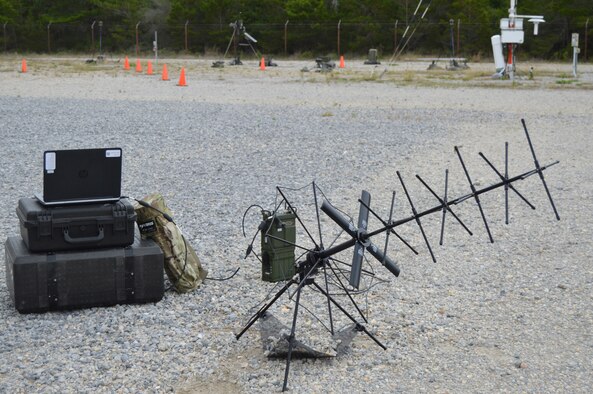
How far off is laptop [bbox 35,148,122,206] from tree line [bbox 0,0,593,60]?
151 feet

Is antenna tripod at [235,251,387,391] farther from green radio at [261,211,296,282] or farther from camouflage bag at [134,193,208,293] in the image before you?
green radio at [261,211,296,282]

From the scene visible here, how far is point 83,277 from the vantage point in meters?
6.18

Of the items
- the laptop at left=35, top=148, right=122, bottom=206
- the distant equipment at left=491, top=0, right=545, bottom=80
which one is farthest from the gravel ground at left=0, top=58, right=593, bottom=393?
the distant equipment at left=491, top=0, right=545, bottom=80

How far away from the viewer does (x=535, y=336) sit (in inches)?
236

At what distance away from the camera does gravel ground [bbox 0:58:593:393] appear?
536cm

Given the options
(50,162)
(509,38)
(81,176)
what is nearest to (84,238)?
(81,176)

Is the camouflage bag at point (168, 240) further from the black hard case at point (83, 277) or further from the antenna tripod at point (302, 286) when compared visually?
the antenna tripod at point (302, 286)

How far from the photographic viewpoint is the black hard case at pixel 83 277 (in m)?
6.06

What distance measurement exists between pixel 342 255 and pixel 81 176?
276 cm

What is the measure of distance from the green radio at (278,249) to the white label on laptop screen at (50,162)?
1.63m

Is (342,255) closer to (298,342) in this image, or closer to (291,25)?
(298,342)

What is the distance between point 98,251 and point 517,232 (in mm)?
4554

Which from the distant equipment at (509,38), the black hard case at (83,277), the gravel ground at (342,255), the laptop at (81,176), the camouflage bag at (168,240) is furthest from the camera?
the distant equipment at (509,38)

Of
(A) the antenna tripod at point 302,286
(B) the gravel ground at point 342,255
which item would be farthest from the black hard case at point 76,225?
(A) the antenna tripod at point 302,286
